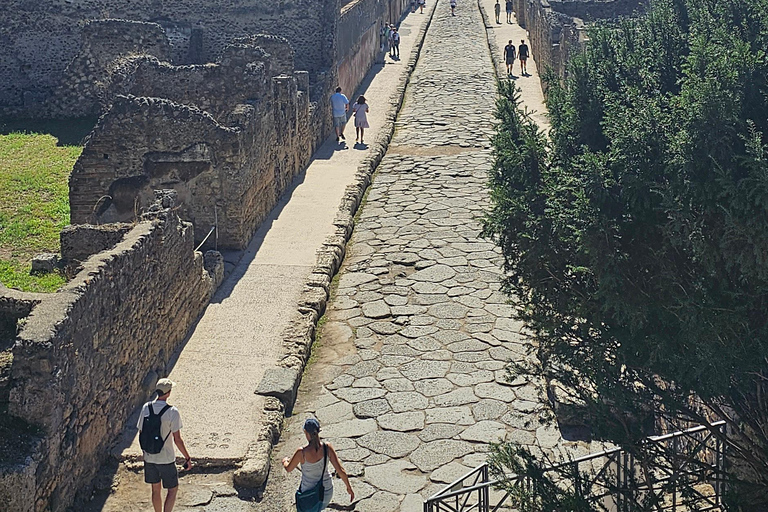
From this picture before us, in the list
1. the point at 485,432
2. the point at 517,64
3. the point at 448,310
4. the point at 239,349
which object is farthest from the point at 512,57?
the point at 485,432

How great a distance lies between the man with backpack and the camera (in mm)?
8008

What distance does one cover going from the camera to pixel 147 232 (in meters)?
10.2

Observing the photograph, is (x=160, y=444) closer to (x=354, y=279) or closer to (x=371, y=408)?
(x=371, y=408)

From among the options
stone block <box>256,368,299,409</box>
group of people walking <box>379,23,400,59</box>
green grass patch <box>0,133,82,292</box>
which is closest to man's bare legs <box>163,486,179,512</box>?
stone block <box>256,368,299,409</box>

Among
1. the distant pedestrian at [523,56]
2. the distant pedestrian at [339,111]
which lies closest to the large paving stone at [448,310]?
→ the distant pedestrian at [339,111]

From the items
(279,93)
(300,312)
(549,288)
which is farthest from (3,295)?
(279,93)

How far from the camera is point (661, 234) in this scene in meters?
6.50

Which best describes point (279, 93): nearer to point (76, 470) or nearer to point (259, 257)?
point (259, 257)

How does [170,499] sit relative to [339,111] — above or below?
below

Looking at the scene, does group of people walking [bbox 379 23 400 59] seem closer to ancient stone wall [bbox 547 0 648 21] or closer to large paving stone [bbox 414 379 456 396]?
ancient stone wall [bbox 547 0 648 21]

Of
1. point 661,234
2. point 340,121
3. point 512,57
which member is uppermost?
point 661,234

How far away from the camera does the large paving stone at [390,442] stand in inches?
366

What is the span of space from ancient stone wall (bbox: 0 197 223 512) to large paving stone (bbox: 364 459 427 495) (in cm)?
230

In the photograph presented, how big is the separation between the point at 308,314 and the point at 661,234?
614 centimetres
